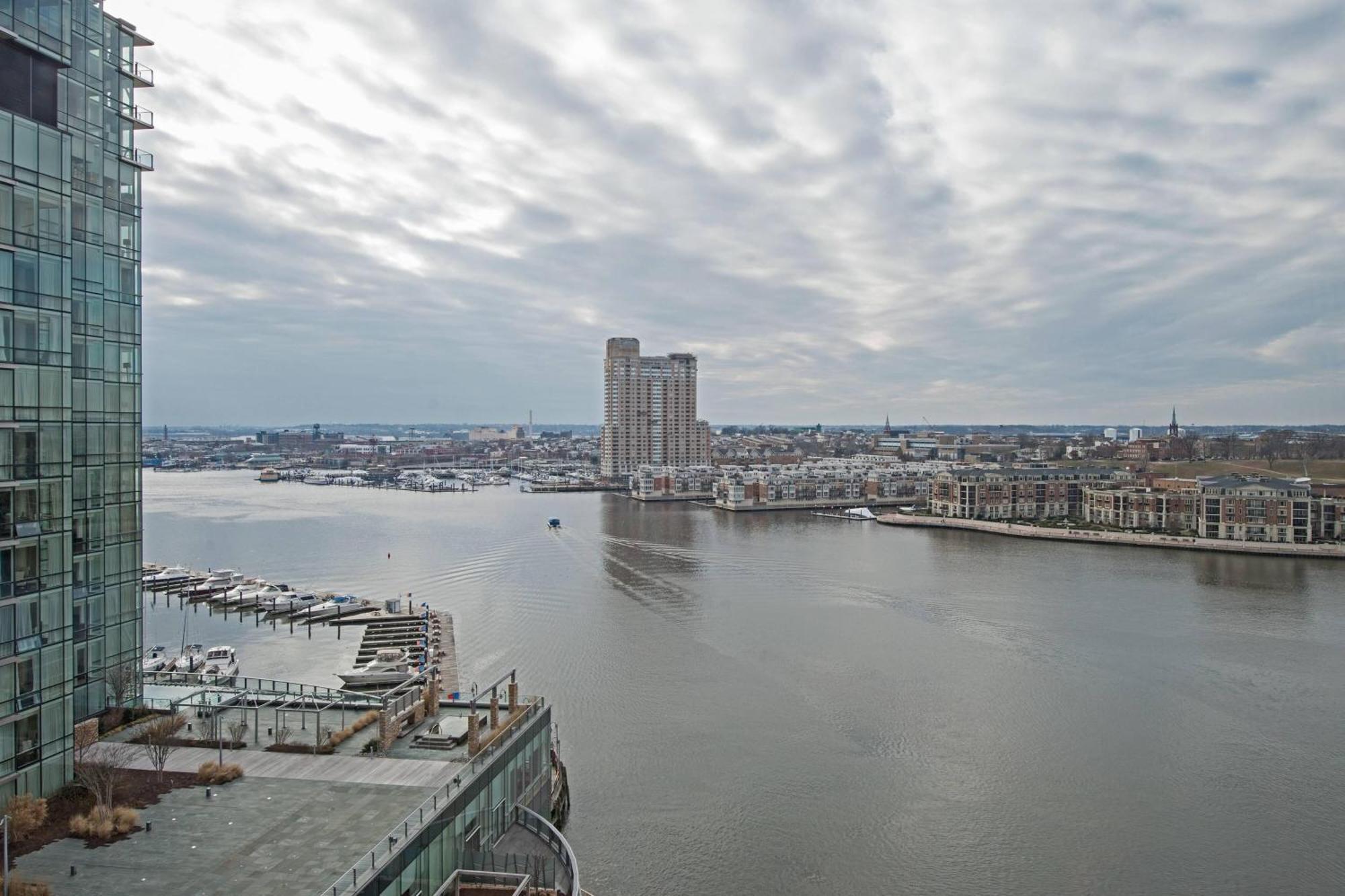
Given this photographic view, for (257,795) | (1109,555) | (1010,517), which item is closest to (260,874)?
(257,795)

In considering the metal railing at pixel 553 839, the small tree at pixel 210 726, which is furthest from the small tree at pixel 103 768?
the metal railing at pixel 553 839

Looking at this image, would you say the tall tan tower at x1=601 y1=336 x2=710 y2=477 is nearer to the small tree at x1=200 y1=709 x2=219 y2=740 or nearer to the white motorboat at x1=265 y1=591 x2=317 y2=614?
the white motorboat at x1=265 y1=591 x2=317 y2=614

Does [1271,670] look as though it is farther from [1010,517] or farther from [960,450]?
[960,450]

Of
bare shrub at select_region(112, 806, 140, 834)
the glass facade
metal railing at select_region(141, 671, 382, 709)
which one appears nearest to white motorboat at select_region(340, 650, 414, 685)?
metal railing at select_region(141, 671, 382, 709)

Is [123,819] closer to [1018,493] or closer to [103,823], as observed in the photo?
[103,823]

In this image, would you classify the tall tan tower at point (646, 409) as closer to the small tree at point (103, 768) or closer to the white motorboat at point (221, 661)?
the white motorboat at point (221, 661)

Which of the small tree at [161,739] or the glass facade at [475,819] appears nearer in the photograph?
the glass facade at [475,819]
